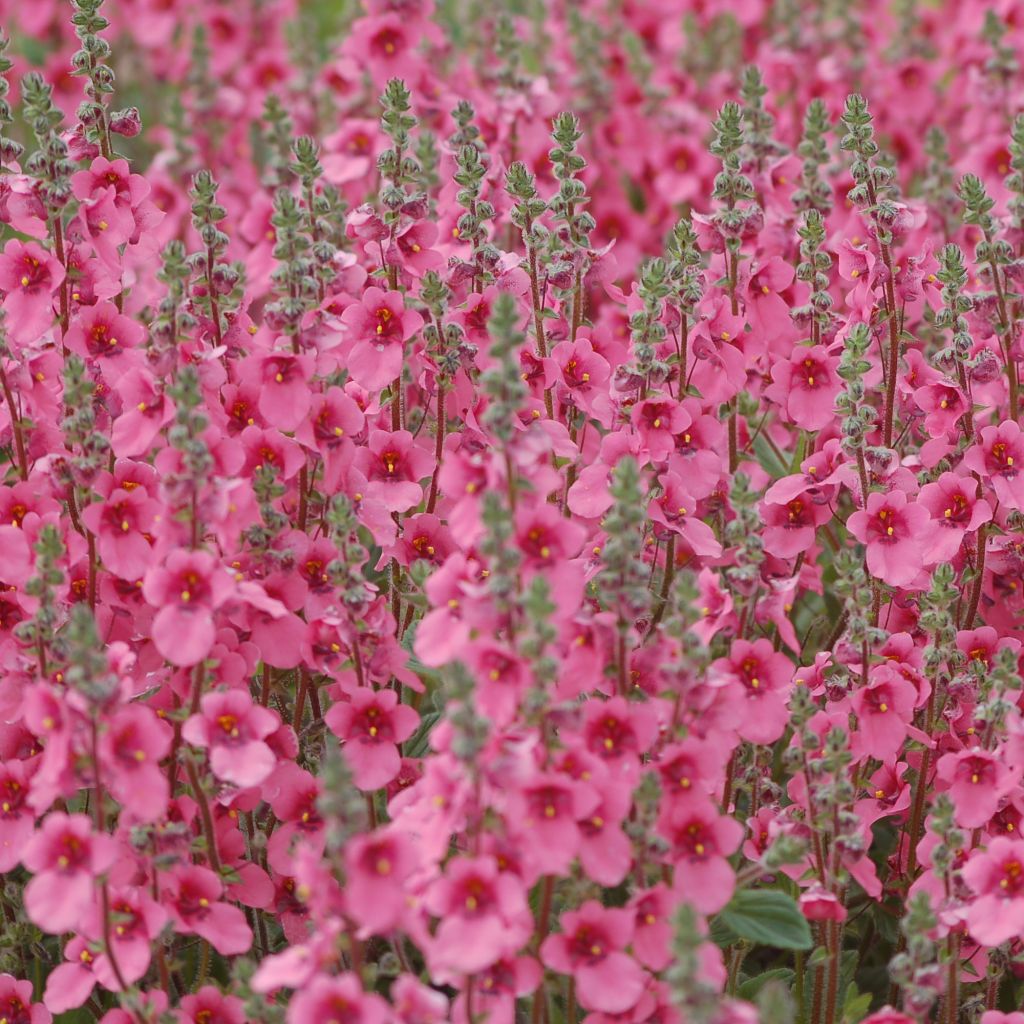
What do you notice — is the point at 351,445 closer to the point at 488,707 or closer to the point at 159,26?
the point at 488,707

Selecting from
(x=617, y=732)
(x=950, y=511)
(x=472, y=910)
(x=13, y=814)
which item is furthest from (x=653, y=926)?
(x=950, y=511)

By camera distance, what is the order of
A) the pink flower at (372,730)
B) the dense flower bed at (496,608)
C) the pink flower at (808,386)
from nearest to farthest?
the dense flower bed at (496,608), the pink flower at (372,730), the pink flower at (808,386)

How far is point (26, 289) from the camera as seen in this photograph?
12.8 feet

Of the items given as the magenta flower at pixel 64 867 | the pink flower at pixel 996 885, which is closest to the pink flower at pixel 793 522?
the pink flower at pixel 996 885

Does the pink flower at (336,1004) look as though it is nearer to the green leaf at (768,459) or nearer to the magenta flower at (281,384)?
the magenta flower at (281,384)

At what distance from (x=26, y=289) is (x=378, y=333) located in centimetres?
93

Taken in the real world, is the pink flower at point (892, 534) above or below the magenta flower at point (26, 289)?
below

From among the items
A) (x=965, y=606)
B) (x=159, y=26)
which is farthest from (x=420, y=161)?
(x=159, y=26)

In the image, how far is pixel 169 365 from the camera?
350cm

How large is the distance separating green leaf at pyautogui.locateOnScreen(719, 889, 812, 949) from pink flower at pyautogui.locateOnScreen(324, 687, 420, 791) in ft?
2.74

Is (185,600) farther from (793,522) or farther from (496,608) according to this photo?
(793,522)

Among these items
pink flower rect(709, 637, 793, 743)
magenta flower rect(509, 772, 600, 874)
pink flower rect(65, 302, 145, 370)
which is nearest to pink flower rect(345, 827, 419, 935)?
magenta flower rect(509, 772, 600, 874)

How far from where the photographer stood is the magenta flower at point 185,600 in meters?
2.99

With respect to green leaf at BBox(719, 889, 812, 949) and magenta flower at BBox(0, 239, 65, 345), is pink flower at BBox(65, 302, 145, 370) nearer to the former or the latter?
magenta flower at BBox(0, 239, 65, 345)
